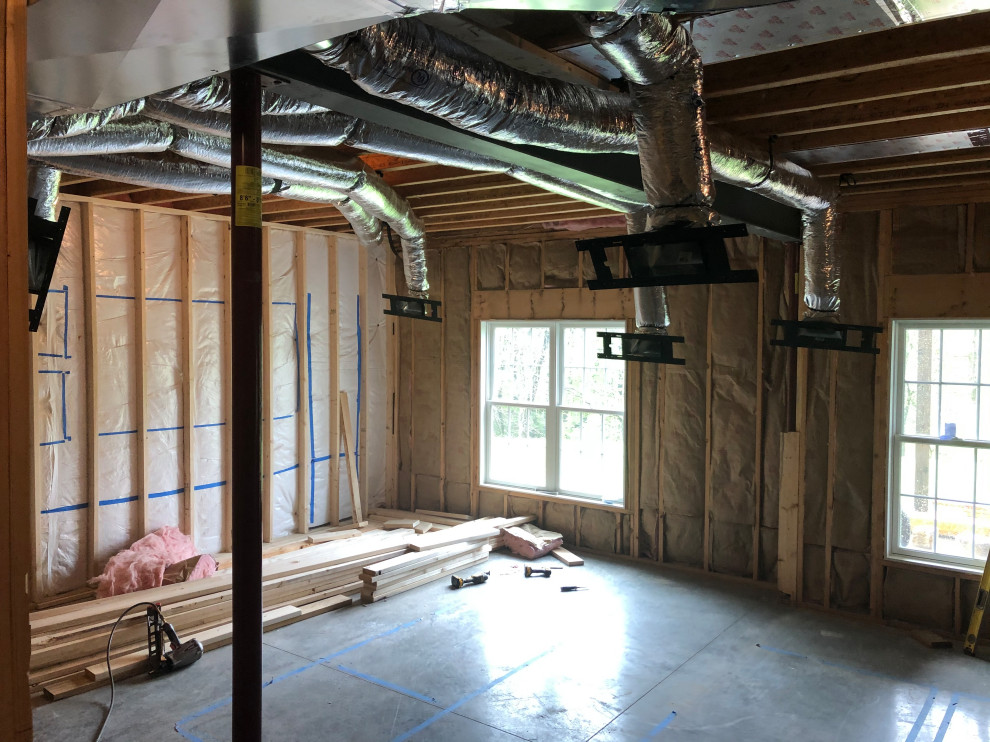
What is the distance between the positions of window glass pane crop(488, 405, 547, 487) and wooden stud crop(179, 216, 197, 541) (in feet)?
9.85

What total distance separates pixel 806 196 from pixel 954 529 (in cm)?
282

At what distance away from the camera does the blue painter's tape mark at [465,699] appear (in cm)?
391

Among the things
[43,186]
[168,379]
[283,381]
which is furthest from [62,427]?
[43,186]

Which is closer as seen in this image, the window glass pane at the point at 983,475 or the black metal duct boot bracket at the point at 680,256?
the black metal duct boot bracket at the point at 680,256

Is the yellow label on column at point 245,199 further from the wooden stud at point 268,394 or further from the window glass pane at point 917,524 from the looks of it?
the window glass pane at point 917,524

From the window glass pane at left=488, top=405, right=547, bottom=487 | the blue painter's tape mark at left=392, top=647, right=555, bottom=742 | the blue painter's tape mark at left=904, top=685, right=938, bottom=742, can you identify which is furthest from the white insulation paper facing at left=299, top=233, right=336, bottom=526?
the blue painter's tape mark at left=904, top=685, right=938, bottom=742

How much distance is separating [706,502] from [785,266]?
7.01ft

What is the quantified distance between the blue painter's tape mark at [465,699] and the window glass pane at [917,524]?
2.89 meters

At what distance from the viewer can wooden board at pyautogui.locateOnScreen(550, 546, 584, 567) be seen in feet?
22.2

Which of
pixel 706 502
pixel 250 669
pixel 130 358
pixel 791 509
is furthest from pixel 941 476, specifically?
pixel 130 358

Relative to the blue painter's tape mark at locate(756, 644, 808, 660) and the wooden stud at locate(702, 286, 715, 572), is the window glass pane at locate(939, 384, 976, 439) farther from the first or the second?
the blue painter's tape mark at locate(756, 644, 808, 660)

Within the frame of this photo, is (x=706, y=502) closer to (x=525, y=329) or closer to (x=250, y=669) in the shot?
(x=525, y=329)

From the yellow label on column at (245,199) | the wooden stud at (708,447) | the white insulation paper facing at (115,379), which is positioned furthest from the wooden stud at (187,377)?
the wooden stud at (708,447)

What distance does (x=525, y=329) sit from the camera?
7.70 m
